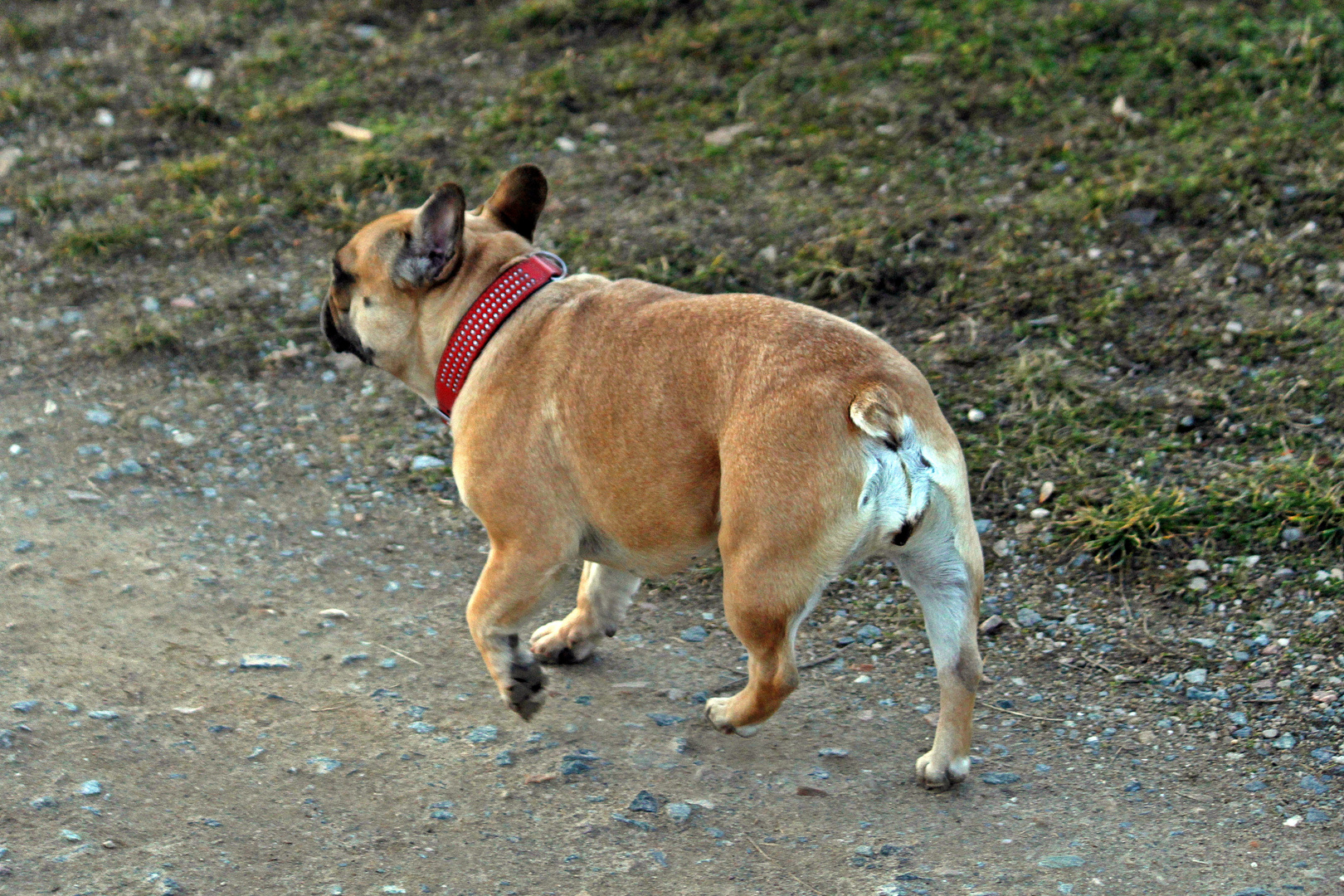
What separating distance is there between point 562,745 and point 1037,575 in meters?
2.05

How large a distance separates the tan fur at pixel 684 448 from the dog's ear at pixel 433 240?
0.06m

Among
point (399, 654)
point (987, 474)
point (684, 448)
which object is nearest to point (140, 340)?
point (399, 654)

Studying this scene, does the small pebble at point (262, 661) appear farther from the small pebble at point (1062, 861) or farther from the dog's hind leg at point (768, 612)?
the small pebble at point (1062, 861)

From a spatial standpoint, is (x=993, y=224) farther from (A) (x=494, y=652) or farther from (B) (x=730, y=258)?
(A) (x=494, y=652)

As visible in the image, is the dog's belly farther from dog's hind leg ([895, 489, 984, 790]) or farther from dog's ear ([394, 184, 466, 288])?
dog's ear ([394, 184, 466, 288])

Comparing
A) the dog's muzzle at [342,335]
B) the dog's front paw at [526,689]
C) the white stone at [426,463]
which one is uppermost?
the dog's muzzle at [342,335]

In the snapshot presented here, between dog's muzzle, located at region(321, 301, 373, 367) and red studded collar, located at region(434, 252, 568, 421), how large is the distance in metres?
0.33

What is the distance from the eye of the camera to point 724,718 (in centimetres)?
424

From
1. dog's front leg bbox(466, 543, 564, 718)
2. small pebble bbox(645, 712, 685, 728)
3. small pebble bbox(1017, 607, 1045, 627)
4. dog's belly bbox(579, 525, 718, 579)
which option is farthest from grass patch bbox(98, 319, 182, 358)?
small pebble bbox(1017, 607, 1045, 627)

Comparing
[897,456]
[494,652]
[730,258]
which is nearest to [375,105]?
[730,258]

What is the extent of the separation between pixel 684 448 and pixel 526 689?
0.99 m

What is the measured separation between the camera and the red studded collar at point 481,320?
4.30 meters

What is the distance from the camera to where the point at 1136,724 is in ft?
14.5

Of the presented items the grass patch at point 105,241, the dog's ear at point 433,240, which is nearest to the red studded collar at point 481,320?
the dog's ear at point 433,240
